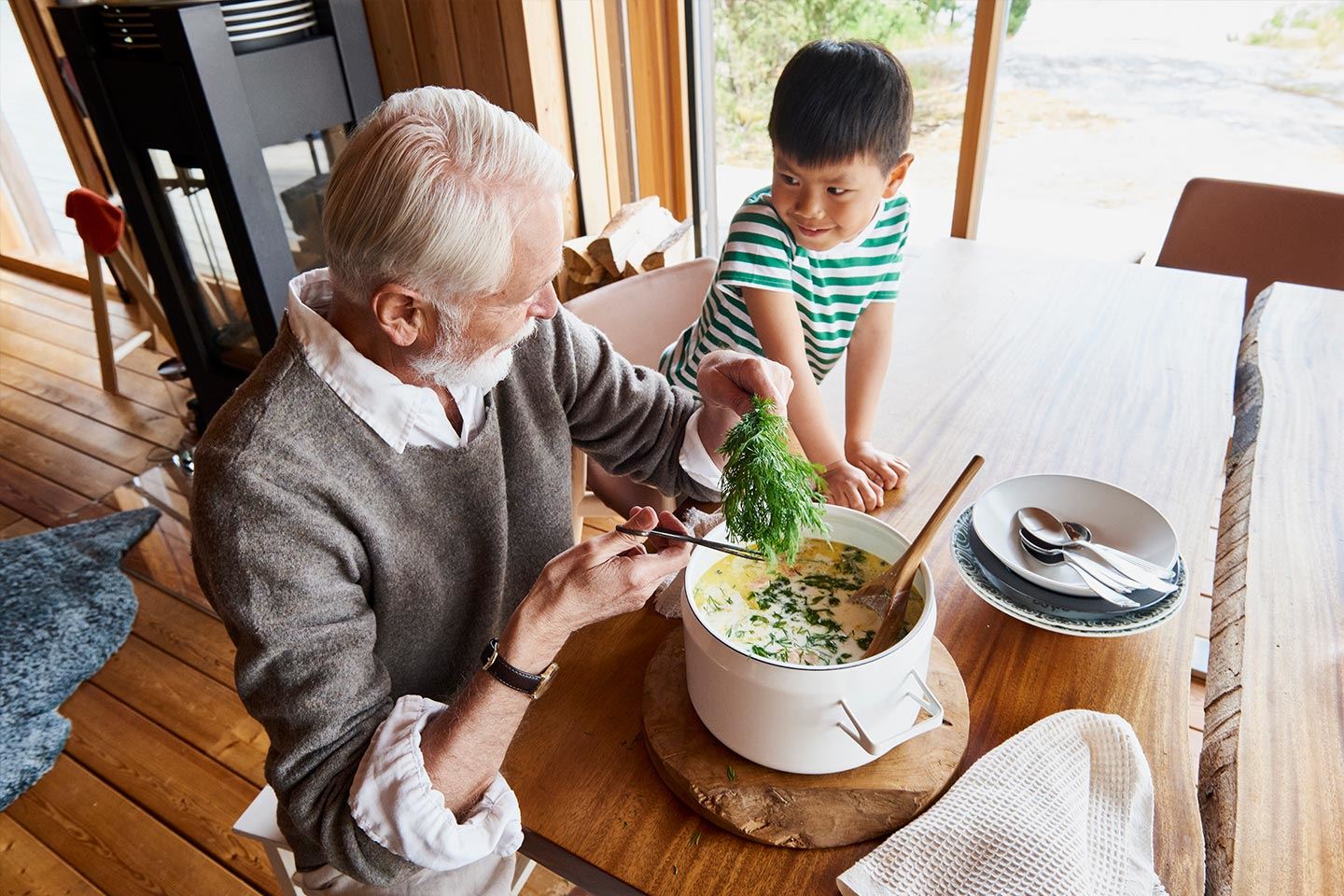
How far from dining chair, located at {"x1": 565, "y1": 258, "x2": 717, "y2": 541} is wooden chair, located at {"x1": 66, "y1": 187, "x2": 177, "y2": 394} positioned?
229cm

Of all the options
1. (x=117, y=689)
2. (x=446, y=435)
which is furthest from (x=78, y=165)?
(x=446, y=435)

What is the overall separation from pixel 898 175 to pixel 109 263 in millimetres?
3631

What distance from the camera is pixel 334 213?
3.11 feet

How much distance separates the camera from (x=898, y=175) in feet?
4.83

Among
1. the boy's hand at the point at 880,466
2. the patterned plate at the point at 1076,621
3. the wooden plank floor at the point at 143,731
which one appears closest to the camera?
the patterned plate at the point at 1076,621

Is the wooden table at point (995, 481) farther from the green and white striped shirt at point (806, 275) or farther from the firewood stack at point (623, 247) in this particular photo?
the firewood stack at point (623, 247)

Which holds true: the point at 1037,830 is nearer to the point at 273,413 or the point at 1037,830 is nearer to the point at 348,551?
the point at 348,551

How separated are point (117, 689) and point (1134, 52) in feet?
11.5

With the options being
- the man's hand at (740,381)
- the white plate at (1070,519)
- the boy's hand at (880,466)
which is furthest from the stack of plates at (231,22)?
the white plate at (1070,519)

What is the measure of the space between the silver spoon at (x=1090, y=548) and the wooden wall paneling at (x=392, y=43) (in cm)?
256

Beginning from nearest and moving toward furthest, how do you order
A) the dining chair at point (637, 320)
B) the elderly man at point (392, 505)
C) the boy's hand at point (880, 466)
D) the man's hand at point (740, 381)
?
the elderly man at point (392, 505)
the man's hand at point (740, 381)
the boy's hand at point (880, 466)
the dining chair at point (637, 320)

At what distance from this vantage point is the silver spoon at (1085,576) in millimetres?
1018

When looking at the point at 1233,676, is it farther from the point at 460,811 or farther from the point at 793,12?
the point at 793,12

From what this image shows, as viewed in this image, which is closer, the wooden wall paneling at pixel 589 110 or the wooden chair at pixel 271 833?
the wooden chair at pixel 271 833
